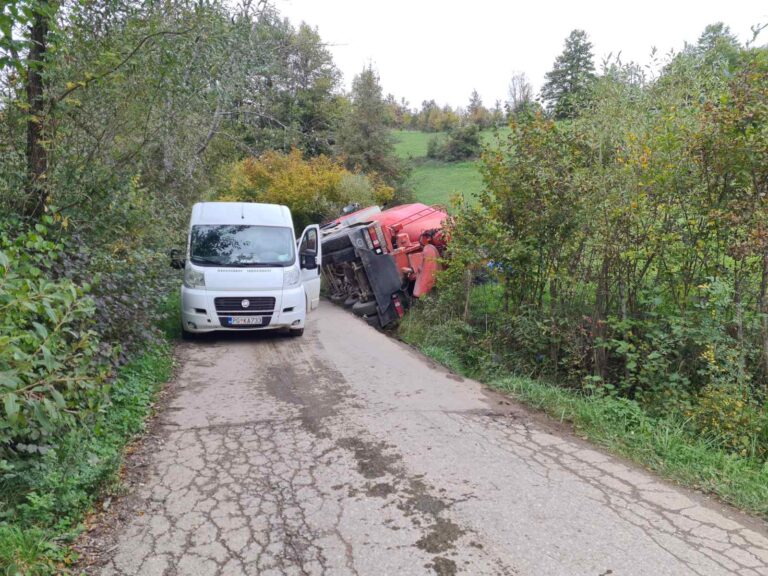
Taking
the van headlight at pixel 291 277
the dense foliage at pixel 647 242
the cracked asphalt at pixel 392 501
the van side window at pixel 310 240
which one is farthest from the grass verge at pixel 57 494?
the van side window at pixel 310 240

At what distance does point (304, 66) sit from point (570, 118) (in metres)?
25.9

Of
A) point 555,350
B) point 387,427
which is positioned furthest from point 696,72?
point 387,427

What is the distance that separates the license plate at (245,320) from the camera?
8742mm

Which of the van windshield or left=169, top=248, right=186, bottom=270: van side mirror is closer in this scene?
the van windshield

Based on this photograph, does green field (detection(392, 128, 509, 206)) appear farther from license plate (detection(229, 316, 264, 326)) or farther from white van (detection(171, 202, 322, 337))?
license plate (detection(229, 316, 264, 326))

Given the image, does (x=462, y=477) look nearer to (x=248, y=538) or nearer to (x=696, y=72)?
(x=248, y=538)

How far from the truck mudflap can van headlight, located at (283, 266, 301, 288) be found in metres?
2.34

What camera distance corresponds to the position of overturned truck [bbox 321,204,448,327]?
1141 cm

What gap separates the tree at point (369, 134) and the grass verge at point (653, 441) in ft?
60.1

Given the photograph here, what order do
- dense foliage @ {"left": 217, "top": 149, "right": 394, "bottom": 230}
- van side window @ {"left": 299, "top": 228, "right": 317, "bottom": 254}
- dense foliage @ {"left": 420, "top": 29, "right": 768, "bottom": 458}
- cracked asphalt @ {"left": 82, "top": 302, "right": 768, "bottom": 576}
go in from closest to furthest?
cracked asphalt @ {"left": 82, "top": 302, "right": 768, "bottom": 576}
dense foliage @ {"left": 420, "top": 29, "right": 768, "bottom": 458}
van side window @ {"left": 299, "top": 228, "right": 317, "bottom": 254}
dense foliage @ {"left": 217, "top": 149, "right": 394, "bottom": 230}

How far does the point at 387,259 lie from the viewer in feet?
37.7

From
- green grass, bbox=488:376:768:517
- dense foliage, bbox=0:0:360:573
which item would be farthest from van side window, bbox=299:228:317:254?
green grass, bbox=488:376:768:517

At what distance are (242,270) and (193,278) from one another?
2.58 ft

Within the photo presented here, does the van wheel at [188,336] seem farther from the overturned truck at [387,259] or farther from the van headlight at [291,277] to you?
the overturned truck at [387,259]
